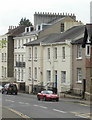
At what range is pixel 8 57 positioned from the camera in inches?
3305

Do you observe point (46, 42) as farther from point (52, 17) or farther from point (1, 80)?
point (1, 80)

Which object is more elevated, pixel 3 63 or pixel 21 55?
pixel 21 55

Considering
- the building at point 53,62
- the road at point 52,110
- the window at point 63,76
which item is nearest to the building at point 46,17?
the building at point 53,62

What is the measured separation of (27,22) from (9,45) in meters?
65.5

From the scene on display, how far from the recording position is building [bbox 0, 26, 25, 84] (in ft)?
273

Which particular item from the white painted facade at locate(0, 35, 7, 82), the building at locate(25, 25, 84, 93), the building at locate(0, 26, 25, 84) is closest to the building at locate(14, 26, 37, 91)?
the building at locate(0, 26, 25, 84)

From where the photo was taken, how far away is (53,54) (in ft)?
194

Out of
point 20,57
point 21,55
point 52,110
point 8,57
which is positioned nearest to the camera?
point 52,110

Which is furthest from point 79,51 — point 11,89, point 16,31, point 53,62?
point 16,31

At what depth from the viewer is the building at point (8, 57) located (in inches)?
3273

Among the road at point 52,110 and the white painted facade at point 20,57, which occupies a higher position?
the white painted facade at point 20,57

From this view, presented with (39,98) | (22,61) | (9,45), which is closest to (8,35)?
(9,45)

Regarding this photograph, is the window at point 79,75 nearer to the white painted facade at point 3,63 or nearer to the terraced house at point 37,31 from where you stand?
the terraced house at point 37,31

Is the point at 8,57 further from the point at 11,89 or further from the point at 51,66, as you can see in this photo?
the point at 51,66
